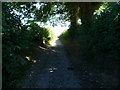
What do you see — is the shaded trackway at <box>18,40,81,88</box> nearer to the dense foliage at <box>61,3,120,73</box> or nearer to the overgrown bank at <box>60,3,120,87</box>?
the overgrown bank at <box>60,3,120,87</box>

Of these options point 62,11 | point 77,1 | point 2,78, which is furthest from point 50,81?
point 62,11

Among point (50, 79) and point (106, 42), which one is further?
point (50, 79)

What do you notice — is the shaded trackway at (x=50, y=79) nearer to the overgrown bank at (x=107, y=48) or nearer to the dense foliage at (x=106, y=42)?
the overgrown bank at (x=107, y=48)

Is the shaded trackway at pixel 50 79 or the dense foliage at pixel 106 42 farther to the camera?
the shaded trackway at pixel 50 79

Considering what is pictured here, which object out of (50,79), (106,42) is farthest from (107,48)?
(50,79)

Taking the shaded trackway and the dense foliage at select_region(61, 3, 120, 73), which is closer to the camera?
the dense foliage at select_region(61, 3, 120, 73)

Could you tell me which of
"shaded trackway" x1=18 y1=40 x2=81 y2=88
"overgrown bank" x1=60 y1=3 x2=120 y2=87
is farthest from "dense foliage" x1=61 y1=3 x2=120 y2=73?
"shaded trackway" x1=18 y1=40 x2=81 y2=88

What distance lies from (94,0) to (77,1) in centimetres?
137

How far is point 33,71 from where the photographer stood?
8.09m

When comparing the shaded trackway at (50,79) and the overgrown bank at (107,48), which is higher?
the overgrown bank at (107,48)

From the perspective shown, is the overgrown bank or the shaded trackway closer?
the overgrown bank

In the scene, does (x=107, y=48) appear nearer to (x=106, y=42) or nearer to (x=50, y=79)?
(x=106, y=42)

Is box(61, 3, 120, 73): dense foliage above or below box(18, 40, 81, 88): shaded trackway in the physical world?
above

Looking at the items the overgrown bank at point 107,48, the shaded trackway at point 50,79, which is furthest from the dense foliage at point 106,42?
the shaded trackway at point 50,79
